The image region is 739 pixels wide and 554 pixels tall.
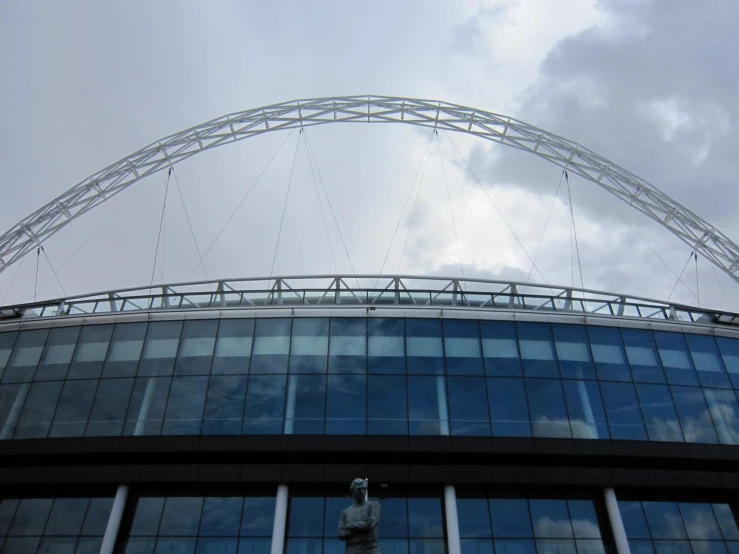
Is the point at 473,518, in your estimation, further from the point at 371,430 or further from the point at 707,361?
the point at 707,361

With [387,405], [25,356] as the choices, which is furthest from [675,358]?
[25,356]

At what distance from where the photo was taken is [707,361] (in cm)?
3234

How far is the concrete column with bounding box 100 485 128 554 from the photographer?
26672 millimetres

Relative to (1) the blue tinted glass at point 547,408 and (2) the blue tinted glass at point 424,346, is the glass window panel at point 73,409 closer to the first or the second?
(2) the blue tinted glass at point 424,346

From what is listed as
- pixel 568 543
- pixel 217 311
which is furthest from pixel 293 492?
pixel 568 543

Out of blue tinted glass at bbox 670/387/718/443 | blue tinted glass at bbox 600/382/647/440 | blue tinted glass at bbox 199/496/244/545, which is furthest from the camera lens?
blue tinted glass at bbox 670/387/718/443

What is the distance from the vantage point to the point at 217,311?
105ft

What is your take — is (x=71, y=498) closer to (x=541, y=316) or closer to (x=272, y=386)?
(x=272, y=386)

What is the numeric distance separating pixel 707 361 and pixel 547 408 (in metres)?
9.71

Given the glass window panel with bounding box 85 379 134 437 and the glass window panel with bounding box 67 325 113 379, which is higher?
the glass window panel with bounding box 67 325 113 379

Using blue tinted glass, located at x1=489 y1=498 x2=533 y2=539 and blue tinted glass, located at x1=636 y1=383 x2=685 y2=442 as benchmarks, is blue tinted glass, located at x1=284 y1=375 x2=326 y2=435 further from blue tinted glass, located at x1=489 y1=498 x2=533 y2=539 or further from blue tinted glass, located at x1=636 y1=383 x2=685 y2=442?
blue tinted glass, located at x1=636 y1=383 x2=685 y2=442

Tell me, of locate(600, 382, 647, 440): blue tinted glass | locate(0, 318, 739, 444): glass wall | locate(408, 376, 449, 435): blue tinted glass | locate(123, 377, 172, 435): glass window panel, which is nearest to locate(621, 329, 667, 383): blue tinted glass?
locate(0, 318, 739, 444): glass wall

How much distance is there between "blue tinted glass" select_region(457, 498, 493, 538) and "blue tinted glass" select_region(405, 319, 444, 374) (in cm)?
606

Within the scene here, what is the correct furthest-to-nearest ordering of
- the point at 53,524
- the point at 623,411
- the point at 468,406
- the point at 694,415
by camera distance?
the point at 694,415 → the point at 623,411 → the point at 468,406 → the point at 53,524
